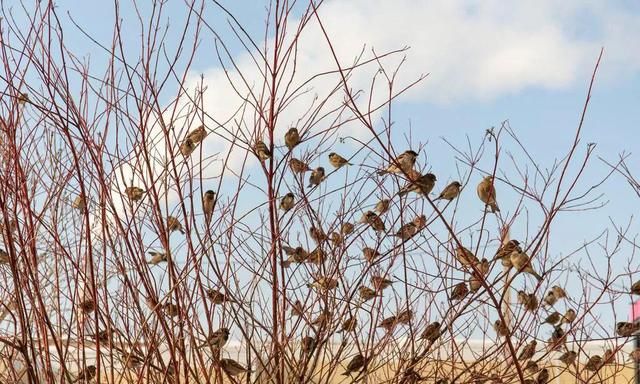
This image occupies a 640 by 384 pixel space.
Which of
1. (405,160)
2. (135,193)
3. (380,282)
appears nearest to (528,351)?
(380,282)

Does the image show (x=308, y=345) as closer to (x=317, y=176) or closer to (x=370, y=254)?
(x=370, y=254)

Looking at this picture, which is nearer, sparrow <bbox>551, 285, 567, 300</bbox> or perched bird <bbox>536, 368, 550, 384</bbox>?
perched bird <bbox>536, 368, 550, 384</bbox>

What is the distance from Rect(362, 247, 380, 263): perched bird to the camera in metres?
2.17

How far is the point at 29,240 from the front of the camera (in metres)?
1.96

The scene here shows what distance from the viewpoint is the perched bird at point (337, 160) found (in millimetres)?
2137

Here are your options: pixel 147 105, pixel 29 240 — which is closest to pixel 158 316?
pixel 29 240

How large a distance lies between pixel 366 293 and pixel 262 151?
1.40 ft

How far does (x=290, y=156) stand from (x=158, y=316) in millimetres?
506

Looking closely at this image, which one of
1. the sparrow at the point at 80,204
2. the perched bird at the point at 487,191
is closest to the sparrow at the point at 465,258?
the perched bird at the point at 487,191

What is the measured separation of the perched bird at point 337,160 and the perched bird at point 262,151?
7.6 inches

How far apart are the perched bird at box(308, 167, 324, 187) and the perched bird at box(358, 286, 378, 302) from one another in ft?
0.86

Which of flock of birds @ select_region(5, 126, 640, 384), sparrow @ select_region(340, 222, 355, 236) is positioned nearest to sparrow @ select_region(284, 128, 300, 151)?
flock of birds @ select_region(5, 126, 640, 384)

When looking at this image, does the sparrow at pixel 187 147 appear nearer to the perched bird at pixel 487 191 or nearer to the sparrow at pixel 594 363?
the perched bird at pixel 487 191

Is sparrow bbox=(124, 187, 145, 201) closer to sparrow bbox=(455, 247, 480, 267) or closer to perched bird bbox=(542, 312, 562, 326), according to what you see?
sparrow bbox=(455, 247, 480, 267)
